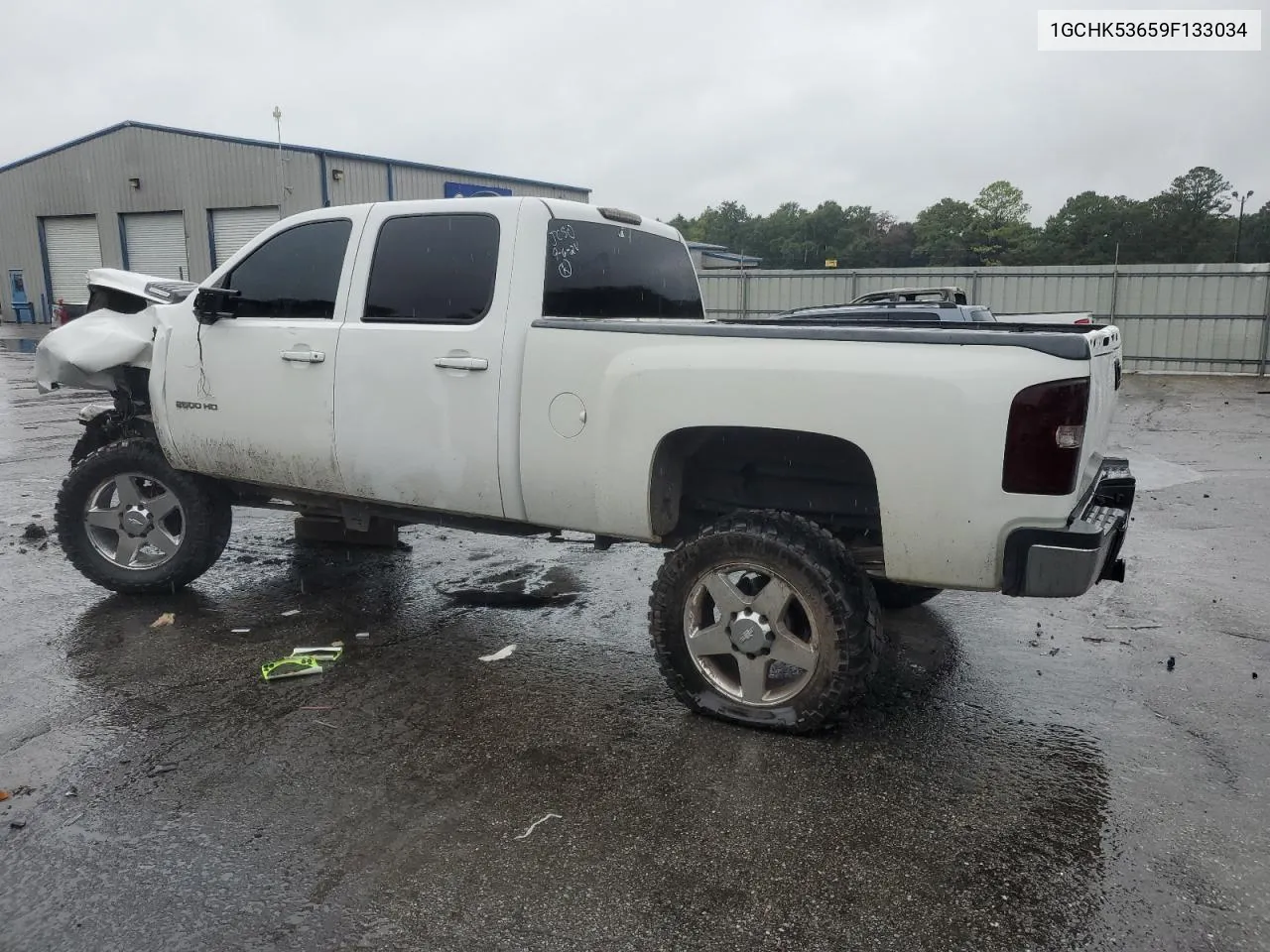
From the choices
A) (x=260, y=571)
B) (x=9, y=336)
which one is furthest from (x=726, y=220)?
(x=260, y=571)

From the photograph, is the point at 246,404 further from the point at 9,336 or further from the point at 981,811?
the point at 9,336

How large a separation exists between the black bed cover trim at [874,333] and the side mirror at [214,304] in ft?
6.11

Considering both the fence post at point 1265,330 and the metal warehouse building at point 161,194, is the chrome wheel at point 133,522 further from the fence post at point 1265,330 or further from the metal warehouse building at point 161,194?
the metal warehouse building at point 161,194

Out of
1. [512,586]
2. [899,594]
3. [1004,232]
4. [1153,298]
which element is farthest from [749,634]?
[1004,232]

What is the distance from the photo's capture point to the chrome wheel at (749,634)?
3576 millimetres

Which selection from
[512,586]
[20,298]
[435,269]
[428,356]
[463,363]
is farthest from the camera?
[20,298]

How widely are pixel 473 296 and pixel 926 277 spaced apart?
19173 mm

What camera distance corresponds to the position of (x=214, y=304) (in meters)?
4.76

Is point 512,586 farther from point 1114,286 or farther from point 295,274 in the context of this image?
point 1114,286

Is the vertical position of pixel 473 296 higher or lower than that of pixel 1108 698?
higher

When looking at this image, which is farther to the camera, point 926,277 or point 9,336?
point 9,336

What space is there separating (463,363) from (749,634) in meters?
1.68

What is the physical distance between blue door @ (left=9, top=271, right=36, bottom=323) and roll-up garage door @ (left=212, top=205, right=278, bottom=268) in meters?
10.0

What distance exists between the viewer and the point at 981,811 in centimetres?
314
